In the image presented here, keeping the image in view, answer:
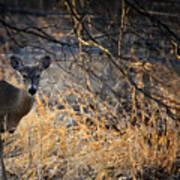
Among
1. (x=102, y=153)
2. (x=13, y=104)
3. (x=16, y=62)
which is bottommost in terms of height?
(x=102, y=153)

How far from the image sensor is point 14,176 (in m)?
3.21

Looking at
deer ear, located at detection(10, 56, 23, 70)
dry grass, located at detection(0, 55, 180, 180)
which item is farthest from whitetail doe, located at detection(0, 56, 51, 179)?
dry grass, located at detection(0, 55, 180, 180)

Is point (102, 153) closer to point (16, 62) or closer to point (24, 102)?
point (24, 102)

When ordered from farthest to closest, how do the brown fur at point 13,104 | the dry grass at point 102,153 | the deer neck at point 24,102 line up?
1. the deer neck at point 24,102
2. the brown fur at point 13,104
3. the dry grass at point 102,153

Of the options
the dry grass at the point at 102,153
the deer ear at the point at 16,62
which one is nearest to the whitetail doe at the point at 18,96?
the deer ear at the point at 16,62

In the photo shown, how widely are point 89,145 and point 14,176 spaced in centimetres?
93

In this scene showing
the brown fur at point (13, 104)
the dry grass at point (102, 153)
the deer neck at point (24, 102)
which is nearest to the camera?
the dry grass at point (102, 153)

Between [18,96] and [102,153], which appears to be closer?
[102,153]

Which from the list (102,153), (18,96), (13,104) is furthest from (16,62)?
(102,153)

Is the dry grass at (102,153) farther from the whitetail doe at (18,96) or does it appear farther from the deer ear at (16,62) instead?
the deer ear at (16,62)

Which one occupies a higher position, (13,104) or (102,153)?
(13,104)

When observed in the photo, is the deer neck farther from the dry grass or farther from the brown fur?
the dry grass

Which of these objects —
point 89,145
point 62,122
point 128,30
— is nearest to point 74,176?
point 89,145

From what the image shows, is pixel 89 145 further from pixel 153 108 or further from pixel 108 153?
pixel 153 108
